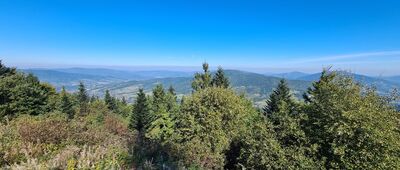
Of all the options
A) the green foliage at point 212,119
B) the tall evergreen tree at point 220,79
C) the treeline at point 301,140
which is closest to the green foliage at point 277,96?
the tall evergreen tree at point 220,79

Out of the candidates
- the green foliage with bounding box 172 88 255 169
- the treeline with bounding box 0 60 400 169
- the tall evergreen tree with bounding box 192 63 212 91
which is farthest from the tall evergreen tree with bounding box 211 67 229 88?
the treeline with bounding box 0 60 400 169

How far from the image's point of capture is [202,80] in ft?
145

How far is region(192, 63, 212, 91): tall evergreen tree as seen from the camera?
144ft

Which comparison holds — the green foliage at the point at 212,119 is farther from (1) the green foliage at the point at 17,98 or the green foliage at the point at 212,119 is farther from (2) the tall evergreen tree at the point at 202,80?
(1) the green foliage at the point at 17,98

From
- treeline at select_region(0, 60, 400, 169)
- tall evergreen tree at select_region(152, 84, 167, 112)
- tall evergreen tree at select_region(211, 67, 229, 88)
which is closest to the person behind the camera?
treeline at select_region(0, 60, 400, 169)

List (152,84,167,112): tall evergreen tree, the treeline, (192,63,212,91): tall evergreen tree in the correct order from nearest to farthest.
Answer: the treeline → (192,63,212,91): tall evergreen tree → (152,84,167,112): tall evergreen tree

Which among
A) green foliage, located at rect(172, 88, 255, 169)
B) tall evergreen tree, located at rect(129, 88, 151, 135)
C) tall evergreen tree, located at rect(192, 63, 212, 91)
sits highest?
tall evergreen tree, located at rect(192, 63, 212, 91)

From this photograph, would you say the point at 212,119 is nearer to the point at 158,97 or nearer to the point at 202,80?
the point at 202,80

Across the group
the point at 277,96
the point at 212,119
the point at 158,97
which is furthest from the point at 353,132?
the point at 158,97

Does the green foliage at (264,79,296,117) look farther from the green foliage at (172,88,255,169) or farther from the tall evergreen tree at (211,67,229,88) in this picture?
the green foliage at (172,88,255,169)

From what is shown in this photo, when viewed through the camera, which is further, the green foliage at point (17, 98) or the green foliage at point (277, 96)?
the green foliage at point (277, 96)

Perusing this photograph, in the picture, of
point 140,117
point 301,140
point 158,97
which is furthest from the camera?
point 158,97

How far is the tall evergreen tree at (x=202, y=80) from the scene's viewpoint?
43.8 m

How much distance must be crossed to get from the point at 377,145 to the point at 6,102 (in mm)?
33234
